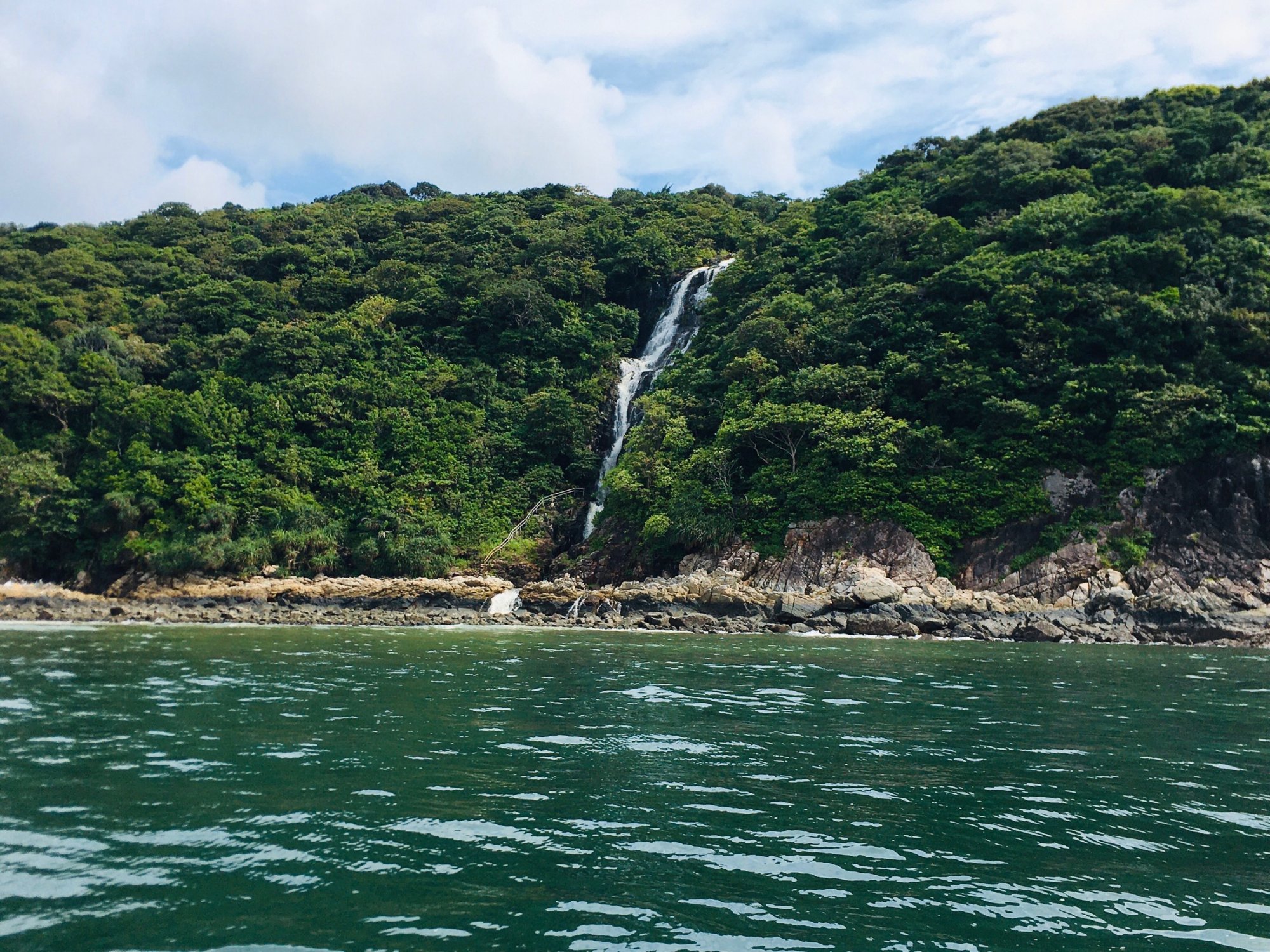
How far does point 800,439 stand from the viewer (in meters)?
35.1

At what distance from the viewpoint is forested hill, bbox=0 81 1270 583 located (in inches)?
1264

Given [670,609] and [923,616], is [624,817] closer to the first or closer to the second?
[923,616]

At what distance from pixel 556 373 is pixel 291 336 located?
16.2 metres

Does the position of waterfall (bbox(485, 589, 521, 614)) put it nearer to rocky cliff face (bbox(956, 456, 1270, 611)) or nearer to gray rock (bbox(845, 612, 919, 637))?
gray rock (bbox(845, 612, 919, 637))

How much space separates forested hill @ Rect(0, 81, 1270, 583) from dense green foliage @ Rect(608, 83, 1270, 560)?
144mm

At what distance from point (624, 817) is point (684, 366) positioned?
1512 inches

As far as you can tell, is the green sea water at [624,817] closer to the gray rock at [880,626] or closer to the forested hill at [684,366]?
the gray rock at [880,626]

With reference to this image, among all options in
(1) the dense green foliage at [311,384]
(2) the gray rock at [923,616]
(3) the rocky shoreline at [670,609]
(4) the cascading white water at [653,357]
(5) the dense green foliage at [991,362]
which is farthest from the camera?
(4) the cascading white water at [653,357]

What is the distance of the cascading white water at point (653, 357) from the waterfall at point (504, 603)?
7127mm

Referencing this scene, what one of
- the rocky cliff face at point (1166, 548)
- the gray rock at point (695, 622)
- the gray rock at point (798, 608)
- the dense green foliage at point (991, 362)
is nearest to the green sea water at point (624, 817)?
the gray rock at point (695, 622)

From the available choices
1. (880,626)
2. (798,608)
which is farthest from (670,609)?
(880,626)

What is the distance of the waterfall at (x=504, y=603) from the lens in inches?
1281

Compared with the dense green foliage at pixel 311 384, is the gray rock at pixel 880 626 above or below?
below

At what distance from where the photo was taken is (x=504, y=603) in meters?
33.0
